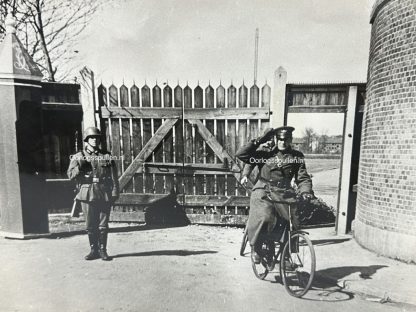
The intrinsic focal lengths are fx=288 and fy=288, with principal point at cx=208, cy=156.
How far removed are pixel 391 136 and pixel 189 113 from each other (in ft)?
10.9

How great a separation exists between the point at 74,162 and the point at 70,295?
1736mm

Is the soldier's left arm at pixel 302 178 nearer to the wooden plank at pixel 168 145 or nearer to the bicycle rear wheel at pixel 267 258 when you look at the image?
the bicycle rear wheel at pixel 267 258

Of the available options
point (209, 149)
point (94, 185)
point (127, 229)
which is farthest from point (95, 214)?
point (209, 149)

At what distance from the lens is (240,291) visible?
11.4 ft

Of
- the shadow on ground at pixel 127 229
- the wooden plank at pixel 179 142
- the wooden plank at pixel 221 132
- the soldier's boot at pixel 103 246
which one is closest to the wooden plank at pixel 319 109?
the wooden plank at pixel 221 132

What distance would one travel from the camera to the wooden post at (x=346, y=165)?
4973 mm

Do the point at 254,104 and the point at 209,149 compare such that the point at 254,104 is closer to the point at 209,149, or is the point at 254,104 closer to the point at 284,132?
the point at 209,149

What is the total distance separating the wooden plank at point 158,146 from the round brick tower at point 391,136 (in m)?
3.64

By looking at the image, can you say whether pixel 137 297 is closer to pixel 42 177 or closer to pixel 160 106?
pixel 42 177

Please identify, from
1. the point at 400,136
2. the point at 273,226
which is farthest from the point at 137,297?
the point at 400,136

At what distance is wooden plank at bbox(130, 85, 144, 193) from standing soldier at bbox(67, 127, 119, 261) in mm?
1368

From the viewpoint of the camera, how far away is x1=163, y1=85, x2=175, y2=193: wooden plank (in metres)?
5.49

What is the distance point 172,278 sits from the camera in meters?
3.73

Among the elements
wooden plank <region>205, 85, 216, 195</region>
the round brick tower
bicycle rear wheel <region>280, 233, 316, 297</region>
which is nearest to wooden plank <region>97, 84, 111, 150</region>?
wooden plank <region>205, 85, 216, 195</region>
